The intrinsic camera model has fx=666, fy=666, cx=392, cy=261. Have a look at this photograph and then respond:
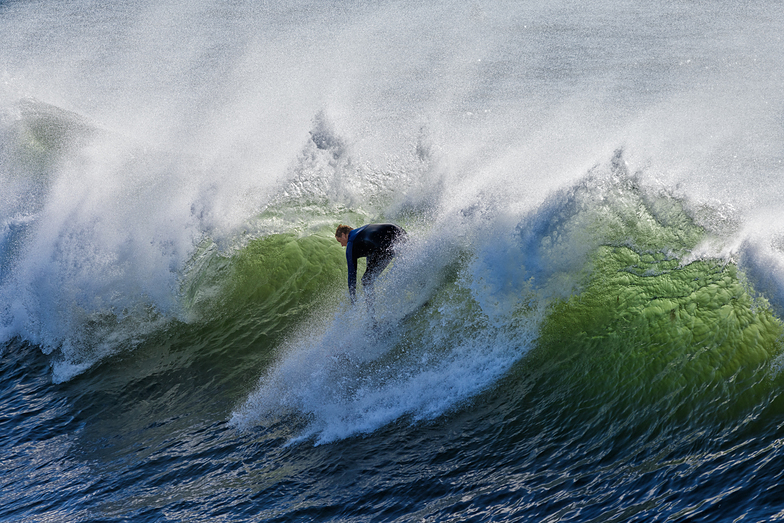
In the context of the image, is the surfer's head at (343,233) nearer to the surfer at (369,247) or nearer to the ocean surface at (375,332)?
the surfer at (369,247)

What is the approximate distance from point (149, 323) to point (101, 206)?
2.13 meters

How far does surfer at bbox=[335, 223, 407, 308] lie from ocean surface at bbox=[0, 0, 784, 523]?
0.16 meters

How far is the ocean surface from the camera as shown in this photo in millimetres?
5203

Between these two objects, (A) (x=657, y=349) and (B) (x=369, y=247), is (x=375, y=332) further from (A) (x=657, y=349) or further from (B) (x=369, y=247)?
(A) (x=657, y=349)

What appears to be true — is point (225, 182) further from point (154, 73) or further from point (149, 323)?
point (154, 73)

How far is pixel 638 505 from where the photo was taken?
4.49 m

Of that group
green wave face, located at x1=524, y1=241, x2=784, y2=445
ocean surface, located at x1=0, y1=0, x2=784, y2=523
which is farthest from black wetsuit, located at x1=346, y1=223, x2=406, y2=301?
green wave face, located at x1=524, y1=241, x2=784, y2=445

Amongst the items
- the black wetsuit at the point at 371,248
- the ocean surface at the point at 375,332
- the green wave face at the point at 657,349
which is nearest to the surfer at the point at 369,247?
the black wetsuit at the point at 371,248

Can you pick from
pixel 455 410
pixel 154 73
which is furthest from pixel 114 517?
pixel 154 73

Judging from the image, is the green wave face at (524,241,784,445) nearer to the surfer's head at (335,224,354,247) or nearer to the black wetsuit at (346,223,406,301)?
the black wetsuit at (346,223,406,301)

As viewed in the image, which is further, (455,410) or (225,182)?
(225,182)

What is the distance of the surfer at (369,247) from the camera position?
264 inches

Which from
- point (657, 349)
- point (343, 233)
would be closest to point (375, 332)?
point (343, 233)

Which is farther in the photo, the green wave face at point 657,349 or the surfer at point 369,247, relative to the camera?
the surfer at point 369,247
